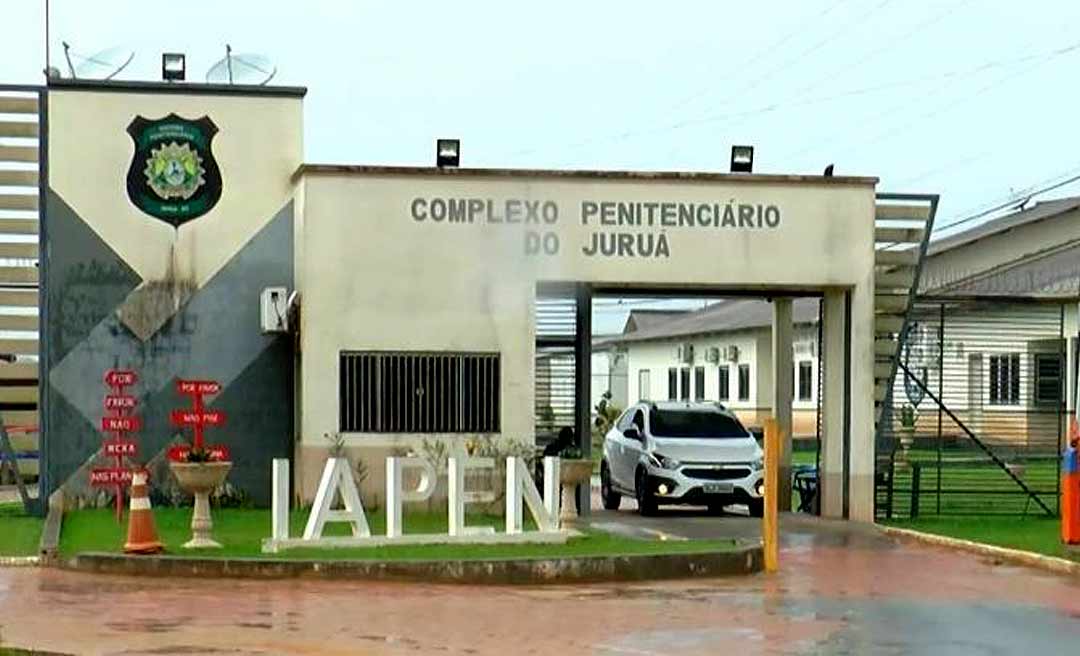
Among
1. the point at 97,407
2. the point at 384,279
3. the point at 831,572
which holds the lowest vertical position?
the point at 831,572

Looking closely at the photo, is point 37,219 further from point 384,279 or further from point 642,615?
point 642,615

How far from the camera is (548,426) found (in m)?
25.2

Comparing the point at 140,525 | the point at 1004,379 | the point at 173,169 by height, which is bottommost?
the point at 140,525

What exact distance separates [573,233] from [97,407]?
21.6 ft

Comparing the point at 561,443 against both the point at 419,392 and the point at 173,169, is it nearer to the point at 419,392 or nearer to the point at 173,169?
the point at 419,392

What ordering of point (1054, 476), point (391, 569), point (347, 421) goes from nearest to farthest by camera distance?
point (391, 569) → point (347, 421) → point (1054, 476)

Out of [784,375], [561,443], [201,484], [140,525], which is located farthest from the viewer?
[784,375]

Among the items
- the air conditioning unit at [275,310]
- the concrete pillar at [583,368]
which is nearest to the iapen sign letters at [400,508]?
the concrete pillar at [583,368]

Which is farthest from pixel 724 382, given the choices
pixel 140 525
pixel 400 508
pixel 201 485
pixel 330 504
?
pixel 140 525

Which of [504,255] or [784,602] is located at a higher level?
[504,255]

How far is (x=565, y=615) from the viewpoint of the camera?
13.8 m

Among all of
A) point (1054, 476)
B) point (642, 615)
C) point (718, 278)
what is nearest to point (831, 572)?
point (642, 615)

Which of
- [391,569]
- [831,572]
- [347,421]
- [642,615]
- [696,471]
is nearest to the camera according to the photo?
[642,615]

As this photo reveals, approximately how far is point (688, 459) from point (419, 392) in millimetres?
3978
